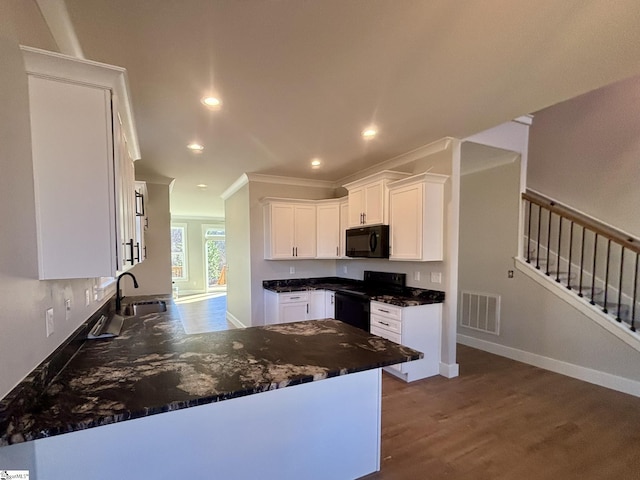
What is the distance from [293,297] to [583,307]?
3.50 metres

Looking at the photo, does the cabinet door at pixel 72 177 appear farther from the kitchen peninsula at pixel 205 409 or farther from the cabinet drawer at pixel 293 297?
the cabinet drawer at pixel 293 297

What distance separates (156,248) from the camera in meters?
4.80

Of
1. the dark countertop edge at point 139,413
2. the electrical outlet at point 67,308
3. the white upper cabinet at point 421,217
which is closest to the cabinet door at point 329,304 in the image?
the white upper cabinet at point 421,217

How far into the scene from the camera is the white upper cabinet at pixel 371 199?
12.2ft

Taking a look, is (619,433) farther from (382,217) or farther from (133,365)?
(133,365)

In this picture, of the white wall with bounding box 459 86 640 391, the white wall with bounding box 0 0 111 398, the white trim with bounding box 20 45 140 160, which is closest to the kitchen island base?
the white wall with bounding box 0 0 111 398

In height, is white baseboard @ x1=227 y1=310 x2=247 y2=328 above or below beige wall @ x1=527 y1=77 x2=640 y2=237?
below

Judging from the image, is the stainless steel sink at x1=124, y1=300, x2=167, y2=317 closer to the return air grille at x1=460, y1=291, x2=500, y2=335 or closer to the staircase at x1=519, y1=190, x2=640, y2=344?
the return air grille at x1=460, y1=291, x2=500, y2=335

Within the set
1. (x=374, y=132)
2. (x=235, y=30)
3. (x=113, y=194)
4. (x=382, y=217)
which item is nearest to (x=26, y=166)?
(x=113, y=194)

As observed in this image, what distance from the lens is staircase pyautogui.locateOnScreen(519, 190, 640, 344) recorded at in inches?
126

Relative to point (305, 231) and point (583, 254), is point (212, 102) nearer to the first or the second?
point (305, 231)

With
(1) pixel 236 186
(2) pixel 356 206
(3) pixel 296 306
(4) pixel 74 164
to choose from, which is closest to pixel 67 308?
(4) pixel 74 164

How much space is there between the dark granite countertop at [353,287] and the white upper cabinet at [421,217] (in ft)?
1.53

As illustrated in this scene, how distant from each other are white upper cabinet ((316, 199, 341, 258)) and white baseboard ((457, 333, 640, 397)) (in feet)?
8.14
